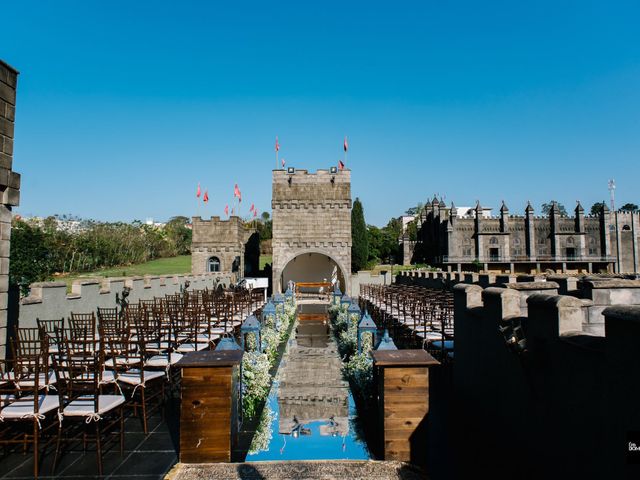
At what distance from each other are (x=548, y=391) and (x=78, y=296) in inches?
476

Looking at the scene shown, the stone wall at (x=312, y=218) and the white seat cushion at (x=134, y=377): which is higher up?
the stone wall at (x=312, y=218)

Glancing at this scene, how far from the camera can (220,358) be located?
175 inches

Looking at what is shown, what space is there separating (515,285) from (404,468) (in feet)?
7.47

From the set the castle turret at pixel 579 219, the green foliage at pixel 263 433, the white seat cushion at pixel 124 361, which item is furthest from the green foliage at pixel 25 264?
the castle turret at pixel 579 219

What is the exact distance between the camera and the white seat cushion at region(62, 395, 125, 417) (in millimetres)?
4387

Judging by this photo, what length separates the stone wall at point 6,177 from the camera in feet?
23.1

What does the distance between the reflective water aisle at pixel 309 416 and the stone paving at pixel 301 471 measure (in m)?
0.24

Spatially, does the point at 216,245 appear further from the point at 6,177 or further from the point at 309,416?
the point at 309,416

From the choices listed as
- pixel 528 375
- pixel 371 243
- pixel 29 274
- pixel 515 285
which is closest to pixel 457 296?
pixel 515 285

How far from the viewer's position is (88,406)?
4.54m

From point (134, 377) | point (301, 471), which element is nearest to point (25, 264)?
point (134, 377)

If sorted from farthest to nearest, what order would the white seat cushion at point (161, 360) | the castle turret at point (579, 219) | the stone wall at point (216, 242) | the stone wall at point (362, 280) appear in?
the castle turret at point (579, 219)
the stone wall at point (216, 242)
the stone wall at point (362, 280)
the white seat cushion at point (161, 360)

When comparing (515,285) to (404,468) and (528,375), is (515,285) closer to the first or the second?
(528,375)

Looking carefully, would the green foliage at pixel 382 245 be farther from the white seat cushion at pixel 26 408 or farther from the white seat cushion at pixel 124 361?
the white seat cushion at pixel 26 408
